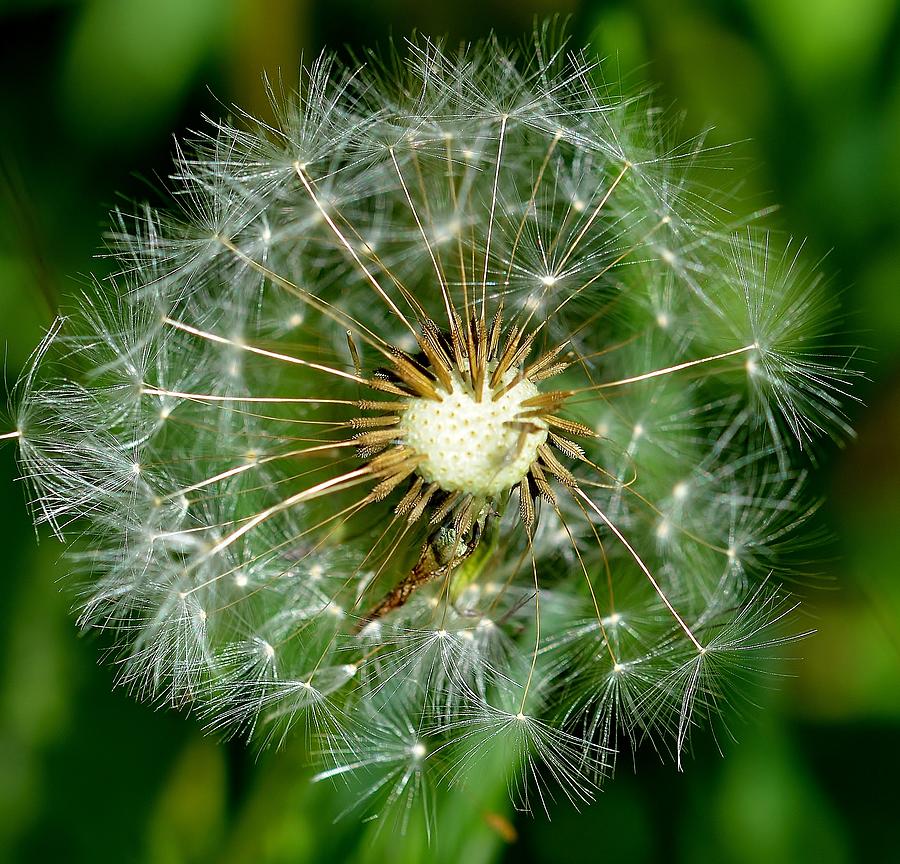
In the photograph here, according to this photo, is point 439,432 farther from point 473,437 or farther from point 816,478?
point 816,478

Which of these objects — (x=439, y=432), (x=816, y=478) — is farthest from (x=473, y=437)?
(x=816, y=478)


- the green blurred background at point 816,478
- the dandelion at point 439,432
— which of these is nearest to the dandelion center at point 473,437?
the dandelion at point 439,432

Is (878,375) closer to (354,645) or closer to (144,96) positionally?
(354,645)

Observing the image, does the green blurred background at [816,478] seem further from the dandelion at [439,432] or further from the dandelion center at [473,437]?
the dandelion center at [473,437]

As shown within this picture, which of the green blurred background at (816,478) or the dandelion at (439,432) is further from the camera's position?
the green blurred background at (816,478)

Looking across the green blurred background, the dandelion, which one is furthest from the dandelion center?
the green blurred background

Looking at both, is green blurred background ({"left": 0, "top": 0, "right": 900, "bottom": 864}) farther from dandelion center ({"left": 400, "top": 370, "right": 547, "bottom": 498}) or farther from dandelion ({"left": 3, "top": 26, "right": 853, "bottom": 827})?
dandelion center ({"left": 400, "top": 370, "right": 547, "bottom": 498})

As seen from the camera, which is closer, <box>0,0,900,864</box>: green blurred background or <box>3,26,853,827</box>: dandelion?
<box>3,26,853,827</box>: dandelion
